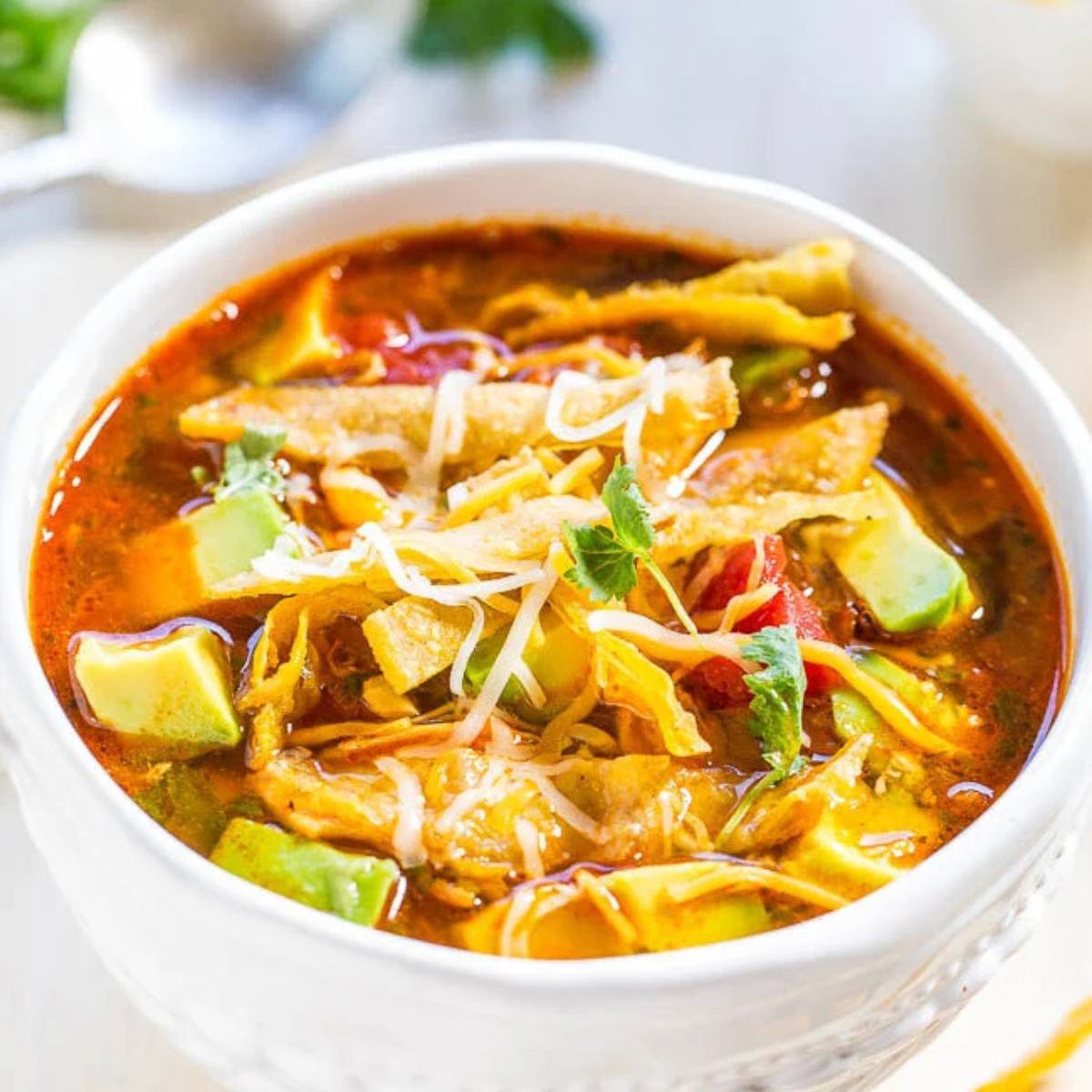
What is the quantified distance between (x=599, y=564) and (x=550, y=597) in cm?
8

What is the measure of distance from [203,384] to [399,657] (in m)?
0.59

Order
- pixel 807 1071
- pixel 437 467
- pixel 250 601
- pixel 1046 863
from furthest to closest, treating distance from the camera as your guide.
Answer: pixel 437 467 < pixel 250 601 < pixel 1046 863 < pixel 807 1071

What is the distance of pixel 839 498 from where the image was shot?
2.02m

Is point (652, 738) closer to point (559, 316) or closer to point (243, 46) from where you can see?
point (559, 316)

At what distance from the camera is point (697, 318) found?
229 centimetres

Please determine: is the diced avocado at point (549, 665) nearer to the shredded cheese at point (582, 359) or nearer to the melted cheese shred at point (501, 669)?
the melted cheese shred at point (501, 669)

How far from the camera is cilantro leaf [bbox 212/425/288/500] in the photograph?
2.08m

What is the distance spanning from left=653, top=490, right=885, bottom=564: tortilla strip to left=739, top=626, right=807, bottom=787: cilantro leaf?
0.54 feet

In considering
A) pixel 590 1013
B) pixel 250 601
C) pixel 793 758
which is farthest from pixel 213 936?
pixel 793 758

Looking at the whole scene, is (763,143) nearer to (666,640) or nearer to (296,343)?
(296,343)

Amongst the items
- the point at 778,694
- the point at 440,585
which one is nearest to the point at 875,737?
the point at 778,694

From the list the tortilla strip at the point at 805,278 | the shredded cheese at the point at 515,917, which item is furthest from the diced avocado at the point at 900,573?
the shredded cheese at the point at 515,917

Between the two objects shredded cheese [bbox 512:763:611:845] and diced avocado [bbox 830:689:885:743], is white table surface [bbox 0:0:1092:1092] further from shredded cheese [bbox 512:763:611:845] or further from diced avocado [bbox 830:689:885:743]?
shredded cheese [bbox 512:763:611:845]

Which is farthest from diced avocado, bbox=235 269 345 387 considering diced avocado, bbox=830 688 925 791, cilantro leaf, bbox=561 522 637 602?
diced avocado, bbox=830 688 925 791
